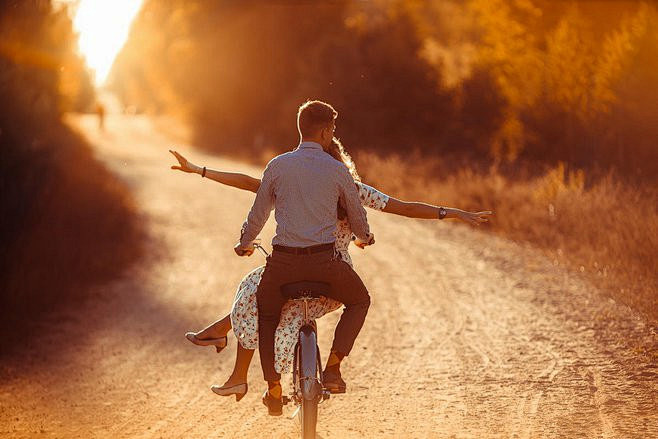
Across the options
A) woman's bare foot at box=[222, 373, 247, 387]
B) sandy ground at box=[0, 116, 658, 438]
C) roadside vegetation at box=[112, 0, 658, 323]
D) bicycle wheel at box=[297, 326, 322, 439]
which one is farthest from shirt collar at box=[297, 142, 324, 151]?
roadside vegetation at box=[112, 0, 658, 323]

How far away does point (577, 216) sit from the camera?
51.5 feet

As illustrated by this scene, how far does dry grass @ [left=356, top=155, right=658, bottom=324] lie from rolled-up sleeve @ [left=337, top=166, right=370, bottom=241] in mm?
5365

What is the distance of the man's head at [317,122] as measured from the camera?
527 centimetres

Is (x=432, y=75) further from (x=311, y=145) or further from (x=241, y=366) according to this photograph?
(x=311, y=145)

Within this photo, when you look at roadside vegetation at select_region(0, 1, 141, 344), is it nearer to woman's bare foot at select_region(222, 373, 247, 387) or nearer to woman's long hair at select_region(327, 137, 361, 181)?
woman's bare foot at select_region(222, 373, 247, 387)

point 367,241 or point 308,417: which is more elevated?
point 367,241

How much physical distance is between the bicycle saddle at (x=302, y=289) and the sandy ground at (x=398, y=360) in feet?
5.46

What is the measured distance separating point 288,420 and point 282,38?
32.5m

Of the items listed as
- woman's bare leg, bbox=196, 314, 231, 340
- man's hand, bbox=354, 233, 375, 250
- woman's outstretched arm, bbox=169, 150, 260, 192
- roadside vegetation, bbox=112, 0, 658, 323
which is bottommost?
woman's bare leg, bbox=196, 314, 231, 340

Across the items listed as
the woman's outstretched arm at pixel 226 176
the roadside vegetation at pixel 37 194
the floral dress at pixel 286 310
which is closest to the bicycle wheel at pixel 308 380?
the floral dress at pixel 286 310

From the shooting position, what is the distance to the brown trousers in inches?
207

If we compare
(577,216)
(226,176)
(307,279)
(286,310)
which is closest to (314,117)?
(226,176)

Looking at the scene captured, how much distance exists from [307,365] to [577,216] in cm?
1130

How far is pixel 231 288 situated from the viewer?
13.4 metres
